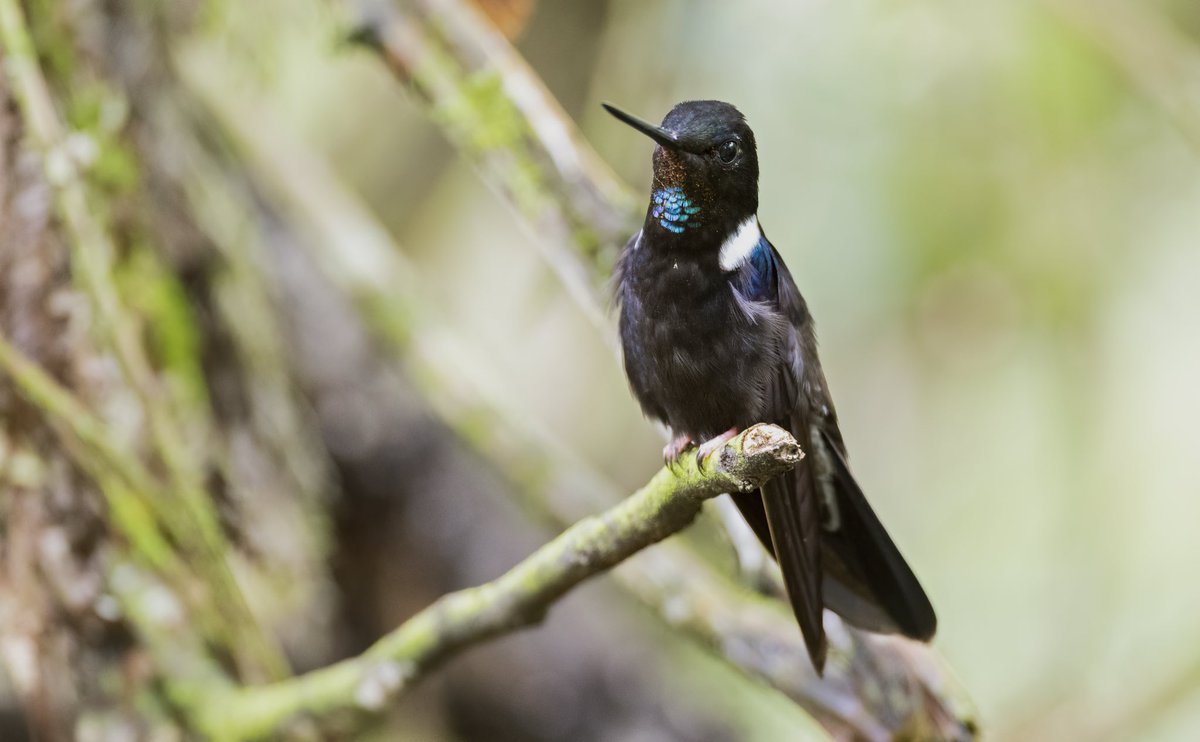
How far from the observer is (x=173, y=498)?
2986 mm

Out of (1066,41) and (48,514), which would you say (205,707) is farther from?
(1066,41)

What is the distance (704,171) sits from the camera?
174cm

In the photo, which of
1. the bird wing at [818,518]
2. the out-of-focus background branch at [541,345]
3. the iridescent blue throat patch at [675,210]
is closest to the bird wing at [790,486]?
the bird wing at [818,518]

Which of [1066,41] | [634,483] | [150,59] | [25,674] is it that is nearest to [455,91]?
[150,59]

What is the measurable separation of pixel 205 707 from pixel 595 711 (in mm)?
2112

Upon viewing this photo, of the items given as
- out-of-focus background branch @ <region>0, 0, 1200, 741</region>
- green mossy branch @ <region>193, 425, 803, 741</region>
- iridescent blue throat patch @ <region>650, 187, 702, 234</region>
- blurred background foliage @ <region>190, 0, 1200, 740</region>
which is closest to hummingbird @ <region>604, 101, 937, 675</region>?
iridescent blue throat patch @ <region>650, 187, 702, 234</region>

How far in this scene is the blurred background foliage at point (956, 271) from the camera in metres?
5.11

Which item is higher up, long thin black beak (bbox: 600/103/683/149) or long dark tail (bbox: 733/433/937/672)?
long thin black beak (bbox: 600/103/683/149)

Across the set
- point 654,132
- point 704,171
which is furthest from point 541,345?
point 654,132

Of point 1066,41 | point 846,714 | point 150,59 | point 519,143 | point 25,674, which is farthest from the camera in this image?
point 1066,41

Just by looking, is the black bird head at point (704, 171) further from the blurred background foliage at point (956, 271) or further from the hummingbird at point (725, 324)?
the blurred background foliage at point (956, 271)

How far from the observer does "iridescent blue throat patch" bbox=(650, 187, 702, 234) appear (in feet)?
5.92

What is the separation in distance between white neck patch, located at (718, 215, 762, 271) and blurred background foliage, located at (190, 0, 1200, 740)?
285 centimetres

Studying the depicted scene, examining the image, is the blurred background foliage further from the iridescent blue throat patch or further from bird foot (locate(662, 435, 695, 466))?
the iridescent blue throat patch
